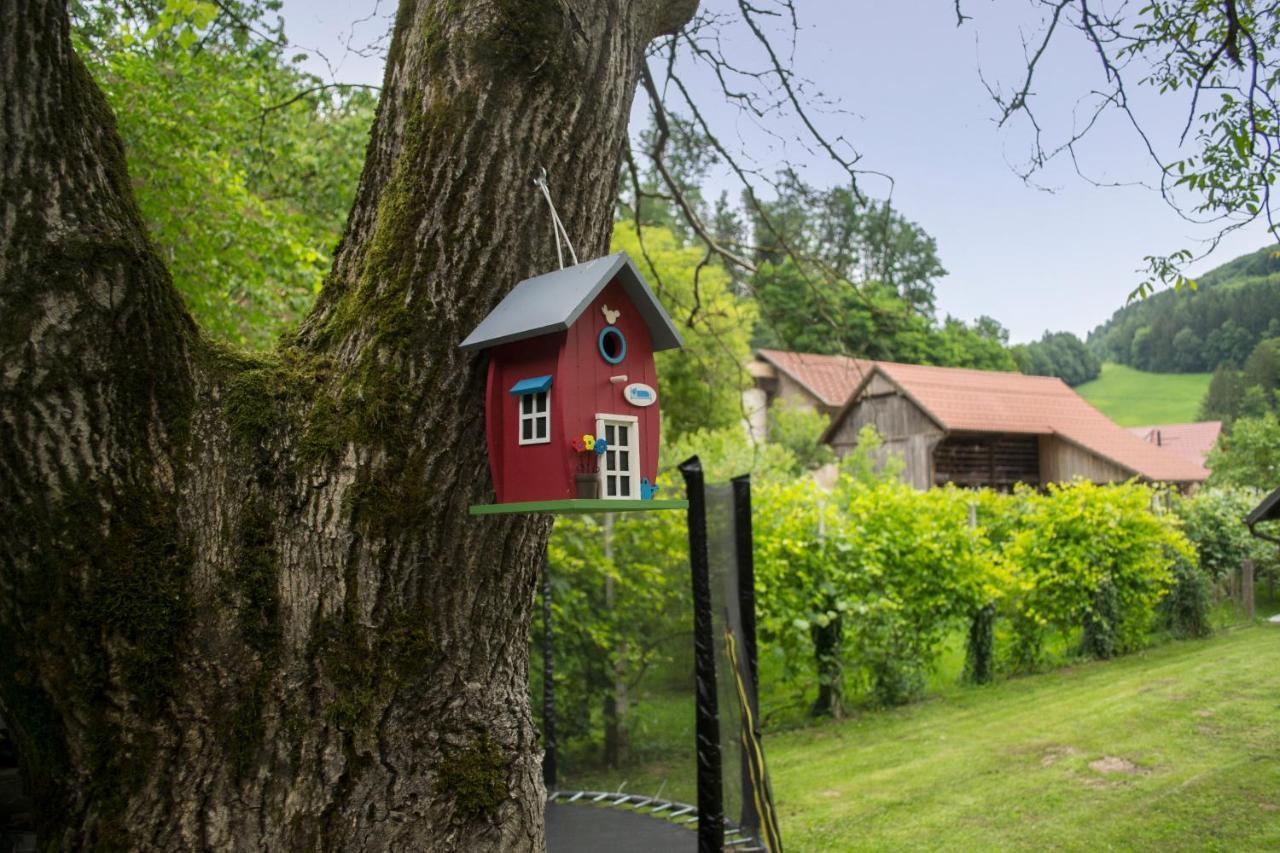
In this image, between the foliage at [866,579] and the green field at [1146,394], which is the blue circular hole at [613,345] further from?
the green field at [1146,394]

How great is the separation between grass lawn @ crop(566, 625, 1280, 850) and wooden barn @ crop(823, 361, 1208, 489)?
19.5 feet

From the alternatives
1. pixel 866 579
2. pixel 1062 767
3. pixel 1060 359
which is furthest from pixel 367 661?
pixel 1060 359

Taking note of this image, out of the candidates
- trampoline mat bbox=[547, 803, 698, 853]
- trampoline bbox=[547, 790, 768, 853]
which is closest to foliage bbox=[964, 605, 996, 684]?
trampoline bbox=[547, 790, 768, 853]

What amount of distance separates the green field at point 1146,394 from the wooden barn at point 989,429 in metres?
2.20

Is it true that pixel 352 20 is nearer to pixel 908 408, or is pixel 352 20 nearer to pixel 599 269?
pixel 599 269

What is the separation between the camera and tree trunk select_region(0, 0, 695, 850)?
61.7 inches

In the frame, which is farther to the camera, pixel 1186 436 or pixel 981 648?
pixel 1186 436

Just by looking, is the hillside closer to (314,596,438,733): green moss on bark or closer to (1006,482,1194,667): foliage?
(1006,482,1194,667): foliage

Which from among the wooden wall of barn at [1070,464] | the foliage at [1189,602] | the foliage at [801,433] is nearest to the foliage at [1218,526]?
the foliage at [1189,602]

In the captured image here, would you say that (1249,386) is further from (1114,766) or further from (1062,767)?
(1062,767)

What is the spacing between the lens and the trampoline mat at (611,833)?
4.25 metres

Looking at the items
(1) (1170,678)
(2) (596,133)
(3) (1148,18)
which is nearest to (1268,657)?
(1) (1170,678)

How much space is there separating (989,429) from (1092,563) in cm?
Answer: 808

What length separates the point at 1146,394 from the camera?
28.1ft
